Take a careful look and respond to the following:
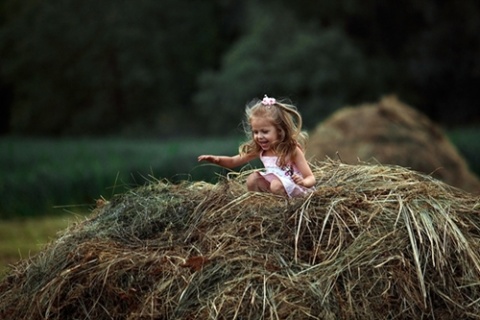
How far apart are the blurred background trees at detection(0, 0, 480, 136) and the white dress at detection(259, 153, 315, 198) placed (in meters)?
25.5

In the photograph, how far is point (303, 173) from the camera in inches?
203

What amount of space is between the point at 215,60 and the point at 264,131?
118 feet

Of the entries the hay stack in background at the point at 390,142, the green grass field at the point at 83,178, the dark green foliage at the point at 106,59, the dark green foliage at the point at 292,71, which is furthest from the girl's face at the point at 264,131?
the dark green foliage at the point at 106,59

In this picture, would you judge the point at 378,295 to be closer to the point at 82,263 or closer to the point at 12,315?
the point at 82,263

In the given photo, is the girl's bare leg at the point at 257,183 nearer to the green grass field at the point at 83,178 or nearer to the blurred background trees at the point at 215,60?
the green grass field at the point at 83,178

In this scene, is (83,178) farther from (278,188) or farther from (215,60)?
(215,60)

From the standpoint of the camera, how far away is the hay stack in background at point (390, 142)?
1287cm

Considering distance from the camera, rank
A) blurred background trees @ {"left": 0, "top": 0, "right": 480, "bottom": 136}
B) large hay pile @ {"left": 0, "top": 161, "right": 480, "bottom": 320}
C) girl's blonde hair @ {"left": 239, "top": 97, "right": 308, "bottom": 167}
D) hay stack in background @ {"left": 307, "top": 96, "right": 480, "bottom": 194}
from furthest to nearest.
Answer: blurred background trees @ {"left": 0, "top": 0, "right": 480, "bottom": 136} → hay stack in background @ {"left": 307, "top": 96, "right": 480, "bottom": 194} → girl's blonde hair @ {"left": 239, "top": 97, "right": 308, "bottom": 167} → large hay pile @ {"left": 0, "top": 161, "right": 480, "bottom": 320}

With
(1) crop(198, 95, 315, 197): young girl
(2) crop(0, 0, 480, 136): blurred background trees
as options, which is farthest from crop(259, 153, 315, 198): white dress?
(2) crop(0, 0, 480, 136): blurred background trees

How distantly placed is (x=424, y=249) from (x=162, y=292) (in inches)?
44.6

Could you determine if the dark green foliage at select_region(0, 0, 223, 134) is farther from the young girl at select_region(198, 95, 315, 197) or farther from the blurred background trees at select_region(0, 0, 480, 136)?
the young girl at select_region(198, 95, 315, 197)

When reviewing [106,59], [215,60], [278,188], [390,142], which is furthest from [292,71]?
[278,188]

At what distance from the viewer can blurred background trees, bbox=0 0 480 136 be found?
33031mm

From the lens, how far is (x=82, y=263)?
175 inches
